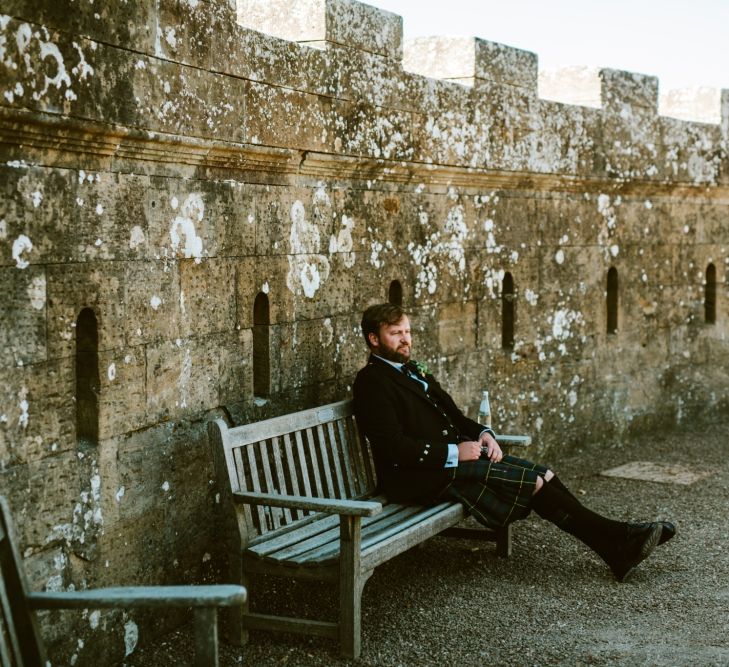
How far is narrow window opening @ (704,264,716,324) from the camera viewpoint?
998cm

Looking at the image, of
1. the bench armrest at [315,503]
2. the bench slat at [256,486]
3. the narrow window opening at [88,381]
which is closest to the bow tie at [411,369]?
the bench slat at [256,486]

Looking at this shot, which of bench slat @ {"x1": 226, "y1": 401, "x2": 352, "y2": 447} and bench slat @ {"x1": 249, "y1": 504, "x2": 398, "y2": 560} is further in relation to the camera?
bench slat @ {"x1": 226, "y1": 401, "x2": 352, "y2": 447}

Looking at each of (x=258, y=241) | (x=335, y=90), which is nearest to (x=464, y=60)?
(x=335, y=90)

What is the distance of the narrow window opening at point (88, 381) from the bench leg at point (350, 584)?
1093 mm

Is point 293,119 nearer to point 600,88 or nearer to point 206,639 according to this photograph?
point 206,639

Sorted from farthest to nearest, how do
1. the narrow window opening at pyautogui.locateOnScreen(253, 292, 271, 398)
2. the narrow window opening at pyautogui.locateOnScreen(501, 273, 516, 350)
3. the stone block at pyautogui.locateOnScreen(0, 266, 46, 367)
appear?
the narrow window opening at pyautogui.locateOnScreen(501, 273, 516, 350) → the narrow window opening at pyautogui.locateOnScreen(253, 292, 271, 398) → the stone block at pyautogui.locateOnScreen(0, 266, 46, 367)

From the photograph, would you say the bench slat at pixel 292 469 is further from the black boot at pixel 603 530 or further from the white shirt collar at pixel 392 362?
the black boot at pixel 603 530

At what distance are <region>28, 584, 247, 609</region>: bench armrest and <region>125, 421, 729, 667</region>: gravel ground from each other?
1.38m

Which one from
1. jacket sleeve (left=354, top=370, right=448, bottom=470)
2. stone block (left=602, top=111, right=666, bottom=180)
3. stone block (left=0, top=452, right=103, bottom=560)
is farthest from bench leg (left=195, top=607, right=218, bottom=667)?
stone block (left=602, top=111, right=666, bottom=180)

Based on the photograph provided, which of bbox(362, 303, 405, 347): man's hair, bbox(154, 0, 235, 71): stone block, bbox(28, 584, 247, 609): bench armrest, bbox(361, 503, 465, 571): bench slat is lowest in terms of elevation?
bbox(361, 503, 465, 571): bench slat

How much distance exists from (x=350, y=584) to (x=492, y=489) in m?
1.23

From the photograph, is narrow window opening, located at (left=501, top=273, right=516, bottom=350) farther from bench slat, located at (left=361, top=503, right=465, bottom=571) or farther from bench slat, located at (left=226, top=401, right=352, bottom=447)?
bench slat, located at (left=361, top=503, right=465, bottom=571)

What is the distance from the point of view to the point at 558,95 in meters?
8.62

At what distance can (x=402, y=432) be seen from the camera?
5.17 m
